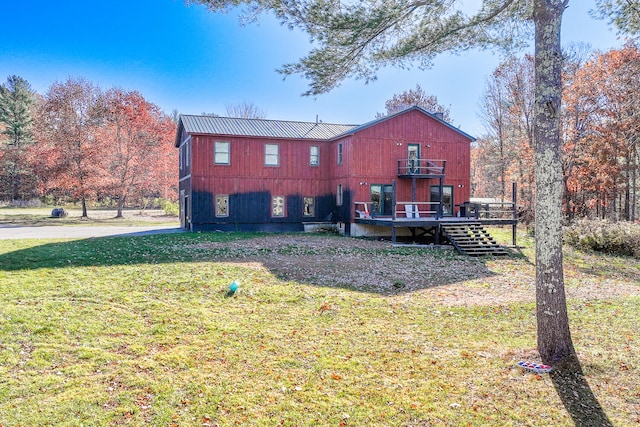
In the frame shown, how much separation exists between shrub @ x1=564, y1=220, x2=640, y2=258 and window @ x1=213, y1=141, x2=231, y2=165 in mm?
17026

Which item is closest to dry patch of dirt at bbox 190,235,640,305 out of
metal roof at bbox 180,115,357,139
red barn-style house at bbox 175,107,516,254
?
red barn-style house at bbox 175,107,516,254

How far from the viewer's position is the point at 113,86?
113 ft

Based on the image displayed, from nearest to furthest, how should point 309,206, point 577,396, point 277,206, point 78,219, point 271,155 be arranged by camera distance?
1. point 577,396
2. point 271,155
3. point 277,206
4. point 309,206
5. point 78,219

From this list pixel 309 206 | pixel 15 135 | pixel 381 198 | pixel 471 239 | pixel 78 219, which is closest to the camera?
pixel 471 239

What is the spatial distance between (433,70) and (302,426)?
26.4ft

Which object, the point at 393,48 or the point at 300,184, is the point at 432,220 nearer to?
the point at 300,184

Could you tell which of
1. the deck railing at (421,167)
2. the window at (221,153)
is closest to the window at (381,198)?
the deck railing at (421,167)

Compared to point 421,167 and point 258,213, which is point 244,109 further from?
point 421,167

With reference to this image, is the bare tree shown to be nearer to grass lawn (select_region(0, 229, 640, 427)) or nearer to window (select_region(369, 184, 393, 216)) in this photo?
window (select_region(369, 184, 393, 216))

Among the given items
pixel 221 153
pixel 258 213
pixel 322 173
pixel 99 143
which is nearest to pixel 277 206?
pixel 258 213

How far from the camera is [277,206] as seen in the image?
76.2 ft

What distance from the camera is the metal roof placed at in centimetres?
2236

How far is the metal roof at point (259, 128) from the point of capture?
73.4ft

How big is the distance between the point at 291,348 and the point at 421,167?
17254 millimetres
